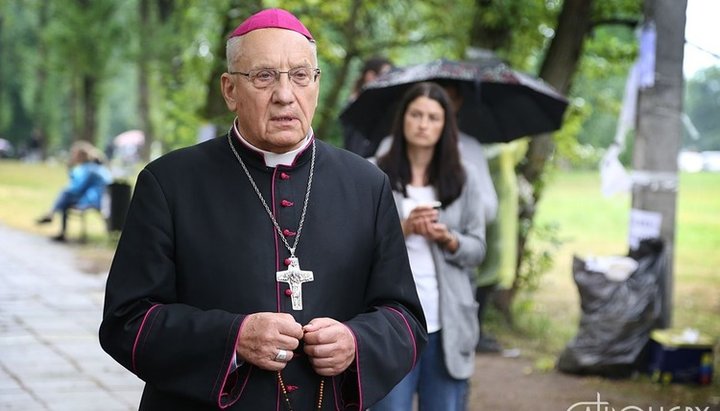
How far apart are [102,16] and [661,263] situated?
25.1 meters

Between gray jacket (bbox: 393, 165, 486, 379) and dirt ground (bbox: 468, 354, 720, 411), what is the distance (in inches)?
98.5

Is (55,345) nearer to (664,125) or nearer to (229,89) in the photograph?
(664,125)

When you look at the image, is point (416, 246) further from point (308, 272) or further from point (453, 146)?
point (308, 272)

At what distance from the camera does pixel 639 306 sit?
740cm

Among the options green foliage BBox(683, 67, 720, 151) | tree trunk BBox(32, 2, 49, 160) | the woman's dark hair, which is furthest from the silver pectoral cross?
tree trunk BBox(32, 2, 49, 160)

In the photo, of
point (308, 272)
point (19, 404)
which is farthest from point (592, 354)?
point (308, 272)

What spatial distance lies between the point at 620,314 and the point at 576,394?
2.14ft

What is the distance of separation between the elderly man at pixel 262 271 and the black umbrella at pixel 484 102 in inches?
132

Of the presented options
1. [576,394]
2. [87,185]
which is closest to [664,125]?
[576,394]

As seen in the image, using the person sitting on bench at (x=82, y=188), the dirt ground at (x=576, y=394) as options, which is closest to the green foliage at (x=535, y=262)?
the dirt ground at (x=576, y=394)

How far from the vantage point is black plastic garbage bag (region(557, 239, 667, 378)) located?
7.39 meters

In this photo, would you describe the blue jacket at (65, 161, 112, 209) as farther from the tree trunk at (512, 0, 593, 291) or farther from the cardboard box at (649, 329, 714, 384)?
the cardboard box at (649, 329, 714, 384)

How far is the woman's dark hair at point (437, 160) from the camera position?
4742 mm

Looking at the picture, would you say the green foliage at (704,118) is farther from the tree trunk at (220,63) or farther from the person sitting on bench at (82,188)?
the tree trunk at (220,63)
